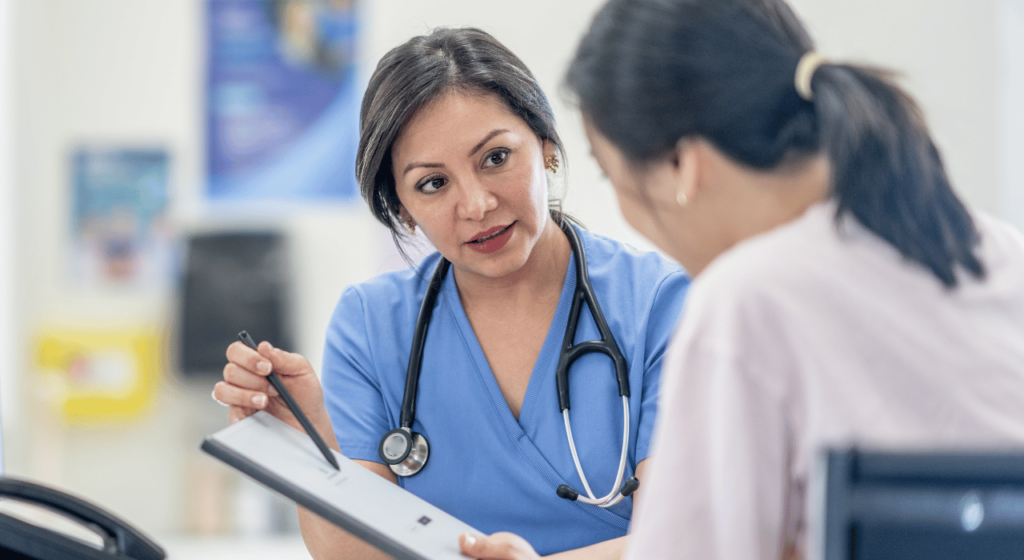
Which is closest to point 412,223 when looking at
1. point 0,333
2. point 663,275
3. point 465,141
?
point 465,141

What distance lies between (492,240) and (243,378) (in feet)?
1.35

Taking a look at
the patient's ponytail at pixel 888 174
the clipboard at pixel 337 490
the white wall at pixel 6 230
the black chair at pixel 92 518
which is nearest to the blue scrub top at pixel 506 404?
the clipboard at pixel 337 490

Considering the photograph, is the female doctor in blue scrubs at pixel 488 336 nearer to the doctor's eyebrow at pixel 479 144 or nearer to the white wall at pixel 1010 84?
the doctor's eyebrow at pixel 479 144

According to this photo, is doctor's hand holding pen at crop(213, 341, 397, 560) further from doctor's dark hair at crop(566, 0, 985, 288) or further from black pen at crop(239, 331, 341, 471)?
doctor's dark hair at crop(566, 0, 985, 288)

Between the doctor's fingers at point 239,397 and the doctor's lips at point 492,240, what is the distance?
1.26 feet

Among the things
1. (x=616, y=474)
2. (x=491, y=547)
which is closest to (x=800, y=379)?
(x=491, y=547)

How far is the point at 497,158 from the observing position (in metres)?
1.17

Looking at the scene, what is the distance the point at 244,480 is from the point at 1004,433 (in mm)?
2611

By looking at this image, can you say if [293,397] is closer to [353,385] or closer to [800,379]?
[353,385]

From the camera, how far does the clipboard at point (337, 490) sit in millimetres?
807

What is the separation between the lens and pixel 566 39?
104 inches

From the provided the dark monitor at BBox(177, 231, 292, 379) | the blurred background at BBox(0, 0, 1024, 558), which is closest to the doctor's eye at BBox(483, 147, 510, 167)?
the blurred background at BBox(0, 0, 1024, 558)

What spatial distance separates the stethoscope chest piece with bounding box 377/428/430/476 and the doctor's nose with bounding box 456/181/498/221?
1.11 feet

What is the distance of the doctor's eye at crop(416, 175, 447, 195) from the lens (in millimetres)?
1172
